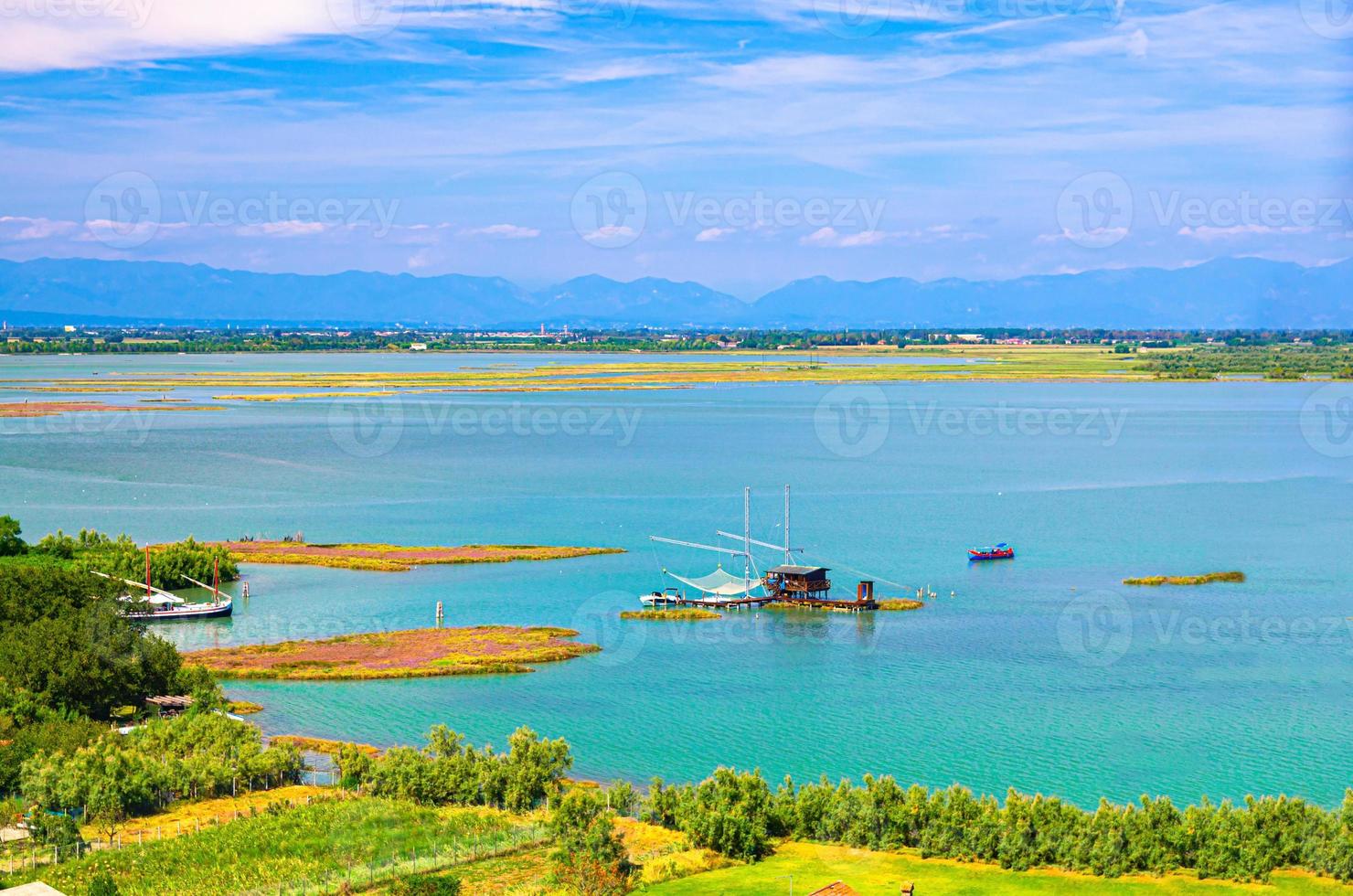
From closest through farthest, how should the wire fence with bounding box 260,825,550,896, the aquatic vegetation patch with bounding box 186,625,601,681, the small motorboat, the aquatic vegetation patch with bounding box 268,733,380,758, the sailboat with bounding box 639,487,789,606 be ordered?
the wire fence with bounding box 260,825,550,896 → the aquatic vegetation patch with bounding box 268,733,380,758 → the aquatic vegetation patch with bounding box 186,625,601,681 → the small motorboat → the sailboat with bounding box 639,487,789,606

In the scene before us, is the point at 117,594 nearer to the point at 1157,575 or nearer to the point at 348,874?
the point at 348,874

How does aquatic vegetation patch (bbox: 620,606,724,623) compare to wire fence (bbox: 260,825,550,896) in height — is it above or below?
above

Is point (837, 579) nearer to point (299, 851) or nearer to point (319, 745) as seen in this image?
point (319, 745)

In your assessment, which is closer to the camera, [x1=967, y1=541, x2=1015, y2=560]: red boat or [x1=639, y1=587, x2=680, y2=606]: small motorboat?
[x1=639, y1=587, x2=680, y2=606]: small motorboat

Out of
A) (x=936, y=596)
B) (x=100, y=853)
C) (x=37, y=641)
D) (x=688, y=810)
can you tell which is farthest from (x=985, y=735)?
(x=37, y=641)

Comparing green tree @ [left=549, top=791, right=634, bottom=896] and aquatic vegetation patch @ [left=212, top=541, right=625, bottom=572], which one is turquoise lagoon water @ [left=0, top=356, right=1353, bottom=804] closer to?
aquatic vegetation patch @ [left=212, top=541, right=625, bottom=572]

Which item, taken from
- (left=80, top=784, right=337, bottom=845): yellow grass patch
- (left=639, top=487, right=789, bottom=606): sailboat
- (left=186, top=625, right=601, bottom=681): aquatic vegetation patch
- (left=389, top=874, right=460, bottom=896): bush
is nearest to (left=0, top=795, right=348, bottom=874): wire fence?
(left=80, top=784, right=337, bottom=845): yellow grass patch

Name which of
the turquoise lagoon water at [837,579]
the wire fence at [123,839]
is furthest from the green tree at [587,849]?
the wire fence at [123,839]
